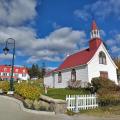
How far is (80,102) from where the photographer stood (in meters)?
15.4

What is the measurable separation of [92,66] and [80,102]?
16.8m

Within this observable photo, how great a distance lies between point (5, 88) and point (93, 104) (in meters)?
12.7

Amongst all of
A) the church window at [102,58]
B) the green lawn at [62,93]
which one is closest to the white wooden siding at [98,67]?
the church window at [102,58]

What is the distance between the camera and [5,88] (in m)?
25.3

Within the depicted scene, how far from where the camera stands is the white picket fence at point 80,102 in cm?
1484

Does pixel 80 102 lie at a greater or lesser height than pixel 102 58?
lesser

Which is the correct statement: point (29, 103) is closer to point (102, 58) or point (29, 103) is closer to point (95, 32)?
point (102, 58)

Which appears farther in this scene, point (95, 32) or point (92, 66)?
point (95, 32)

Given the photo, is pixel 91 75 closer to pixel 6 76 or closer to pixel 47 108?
pixel 47 108

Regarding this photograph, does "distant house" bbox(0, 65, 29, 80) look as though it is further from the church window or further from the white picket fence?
the white picket fence

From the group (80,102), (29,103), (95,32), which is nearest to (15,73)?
(95,32)

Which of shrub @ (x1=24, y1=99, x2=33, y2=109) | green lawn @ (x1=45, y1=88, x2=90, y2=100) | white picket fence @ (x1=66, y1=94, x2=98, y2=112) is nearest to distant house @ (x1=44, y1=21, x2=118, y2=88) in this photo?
green lawn @ (x1=45, y1=88, x2=90, y2=100)

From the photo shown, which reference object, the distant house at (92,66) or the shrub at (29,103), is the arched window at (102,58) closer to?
the distant house at (92,66)

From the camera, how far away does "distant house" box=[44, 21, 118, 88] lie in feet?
104
